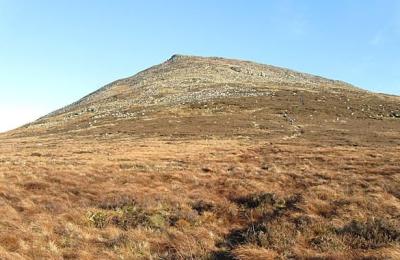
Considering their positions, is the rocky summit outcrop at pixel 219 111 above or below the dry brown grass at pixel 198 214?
above

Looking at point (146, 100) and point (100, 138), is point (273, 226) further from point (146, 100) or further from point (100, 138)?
point (146, 100)

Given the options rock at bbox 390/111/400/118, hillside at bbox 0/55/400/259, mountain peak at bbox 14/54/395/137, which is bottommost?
hillside at bbox 0/55/400/259

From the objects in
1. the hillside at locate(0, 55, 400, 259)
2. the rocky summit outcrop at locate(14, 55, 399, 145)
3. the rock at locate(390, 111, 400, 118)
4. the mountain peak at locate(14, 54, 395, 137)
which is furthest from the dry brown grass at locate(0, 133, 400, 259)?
the rock at locate(390, 111, 400, 118)

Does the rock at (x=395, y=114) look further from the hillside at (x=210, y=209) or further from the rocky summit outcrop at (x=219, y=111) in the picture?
the hillside at (x=210, y=209)

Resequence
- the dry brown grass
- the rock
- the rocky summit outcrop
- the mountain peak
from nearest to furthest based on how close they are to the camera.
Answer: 1. the dry brown grass
2. the rocky summit outcrop
3. the rock
4. the mountain peak

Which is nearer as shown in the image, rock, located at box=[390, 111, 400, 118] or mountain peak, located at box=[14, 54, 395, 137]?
rock, located at box=[390, 111, 400, 118]

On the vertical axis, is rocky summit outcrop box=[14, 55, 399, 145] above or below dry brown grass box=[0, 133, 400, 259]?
above

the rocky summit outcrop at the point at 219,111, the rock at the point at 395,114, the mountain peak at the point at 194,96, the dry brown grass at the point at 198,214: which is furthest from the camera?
the mountain peak at the point at 194,96

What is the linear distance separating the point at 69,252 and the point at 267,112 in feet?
260

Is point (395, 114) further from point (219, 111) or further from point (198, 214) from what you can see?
point (198, 214)

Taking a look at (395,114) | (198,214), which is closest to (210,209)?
(198,214)

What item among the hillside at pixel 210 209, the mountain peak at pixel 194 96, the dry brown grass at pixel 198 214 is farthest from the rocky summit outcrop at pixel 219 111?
the dry brown grass at pixel 198 214

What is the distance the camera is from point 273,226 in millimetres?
14016

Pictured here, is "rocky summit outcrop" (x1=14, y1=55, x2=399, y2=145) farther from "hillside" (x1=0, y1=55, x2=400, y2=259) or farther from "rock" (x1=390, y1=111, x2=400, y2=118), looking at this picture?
"hillside" (x1=0, y1=55, x2=400, y2=259)
